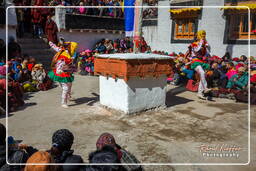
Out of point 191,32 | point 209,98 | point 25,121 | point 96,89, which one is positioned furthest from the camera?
point 191,32

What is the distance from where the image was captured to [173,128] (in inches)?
167

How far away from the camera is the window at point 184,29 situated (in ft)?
37.4

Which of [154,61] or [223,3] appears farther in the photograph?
[223,3]

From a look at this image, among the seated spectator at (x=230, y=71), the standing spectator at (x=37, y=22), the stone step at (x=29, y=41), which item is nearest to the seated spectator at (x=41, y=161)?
the seated spectator at (x=230, y=71)

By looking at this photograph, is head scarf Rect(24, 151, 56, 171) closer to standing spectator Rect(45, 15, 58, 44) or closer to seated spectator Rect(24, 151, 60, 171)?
A: seated spectator Rect(24, 151, 60, 171)

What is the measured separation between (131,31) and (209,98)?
2932mm

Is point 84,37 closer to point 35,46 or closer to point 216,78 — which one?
point 35,46

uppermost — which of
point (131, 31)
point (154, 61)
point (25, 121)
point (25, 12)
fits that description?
point (25, 12)

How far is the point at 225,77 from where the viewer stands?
24.6 ft

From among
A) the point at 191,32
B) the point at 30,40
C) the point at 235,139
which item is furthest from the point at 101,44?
the point at 235,139

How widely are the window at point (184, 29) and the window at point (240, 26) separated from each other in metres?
2.02

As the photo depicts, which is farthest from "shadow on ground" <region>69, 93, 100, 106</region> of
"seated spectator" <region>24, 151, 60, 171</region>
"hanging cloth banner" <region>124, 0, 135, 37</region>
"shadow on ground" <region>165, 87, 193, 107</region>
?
"seated spectator" <region>24, 151, 60, 171</region>

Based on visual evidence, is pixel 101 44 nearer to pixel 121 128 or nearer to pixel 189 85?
pixel 189 85

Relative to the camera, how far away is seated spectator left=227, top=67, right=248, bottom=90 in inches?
266
